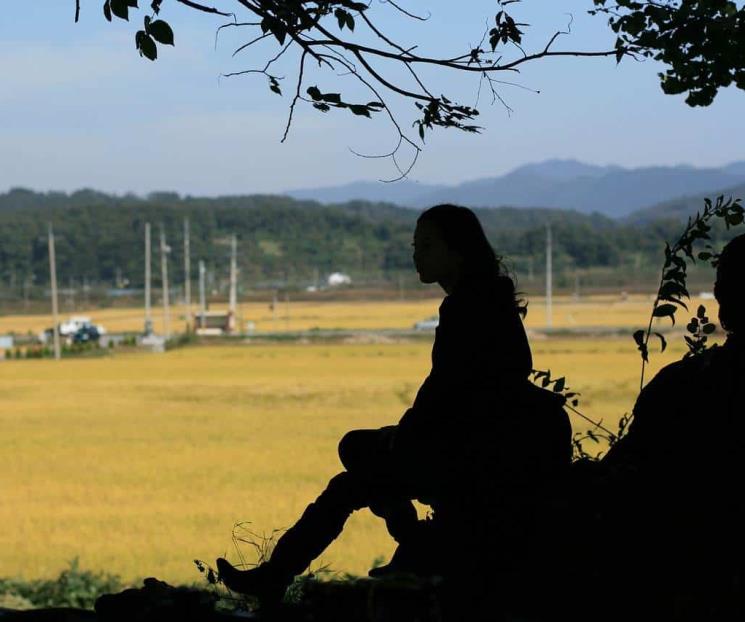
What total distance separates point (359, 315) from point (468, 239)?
7288cm

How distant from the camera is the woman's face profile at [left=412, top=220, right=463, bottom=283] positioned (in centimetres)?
281

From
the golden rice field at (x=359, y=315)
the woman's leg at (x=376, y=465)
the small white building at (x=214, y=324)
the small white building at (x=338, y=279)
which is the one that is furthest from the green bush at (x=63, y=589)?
the small white building at (x=338, y=279)

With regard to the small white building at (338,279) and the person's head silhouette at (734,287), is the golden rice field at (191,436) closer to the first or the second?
the person's head silhouette at (734,287)

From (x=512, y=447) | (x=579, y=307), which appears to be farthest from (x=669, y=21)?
(x=579, y=307)

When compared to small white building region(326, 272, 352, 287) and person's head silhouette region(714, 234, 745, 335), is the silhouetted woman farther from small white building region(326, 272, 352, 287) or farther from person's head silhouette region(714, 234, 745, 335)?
small white building region(326, 272, 352, 287)

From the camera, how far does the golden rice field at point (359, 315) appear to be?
64875mm

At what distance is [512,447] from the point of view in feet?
8.19

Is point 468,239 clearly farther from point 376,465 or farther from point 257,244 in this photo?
point 257,244

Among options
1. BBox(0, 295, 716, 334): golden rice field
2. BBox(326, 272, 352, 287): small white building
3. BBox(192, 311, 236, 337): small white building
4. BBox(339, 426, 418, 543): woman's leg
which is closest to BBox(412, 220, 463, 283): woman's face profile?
BBox(339, 426, 418, 543): woman's leg

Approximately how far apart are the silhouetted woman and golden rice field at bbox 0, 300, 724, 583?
5.40m

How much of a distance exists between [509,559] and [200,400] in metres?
29.9

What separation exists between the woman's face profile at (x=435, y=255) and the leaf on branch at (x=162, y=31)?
674 mm

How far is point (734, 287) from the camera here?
2.47 m

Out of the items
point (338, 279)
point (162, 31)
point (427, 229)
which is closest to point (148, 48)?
point (162, 31)
